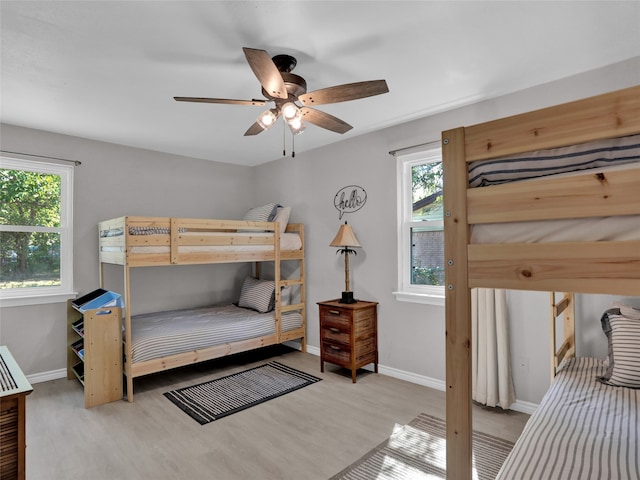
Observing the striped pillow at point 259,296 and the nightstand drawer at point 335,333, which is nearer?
the nightstand drawer at point 335,333

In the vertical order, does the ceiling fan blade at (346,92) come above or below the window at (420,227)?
above

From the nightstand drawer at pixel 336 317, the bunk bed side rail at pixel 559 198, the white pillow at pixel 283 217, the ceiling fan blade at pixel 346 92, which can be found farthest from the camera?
the white pillow at pixel 283 217

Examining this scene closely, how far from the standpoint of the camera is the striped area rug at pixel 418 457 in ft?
6.26

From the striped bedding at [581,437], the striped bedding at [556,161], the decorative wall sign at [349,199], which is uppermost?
the decorative wall sign at [349,199]

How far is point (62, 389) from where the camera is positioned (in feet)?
10.3

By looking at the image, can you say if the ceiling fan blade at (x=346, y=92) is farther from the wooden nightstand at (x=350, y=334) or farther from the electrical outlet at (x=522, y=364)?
the electrical outlet at (x=522, y=364)

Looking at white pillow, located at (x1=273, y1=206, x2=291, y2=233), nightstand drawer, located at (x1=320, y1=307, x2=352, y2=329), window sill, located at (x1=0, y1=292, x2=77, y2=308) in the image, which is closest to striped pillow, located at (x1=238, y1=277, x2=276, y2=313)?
white pillow, located at (x1=273, y1=206, x2=291, y2=233)

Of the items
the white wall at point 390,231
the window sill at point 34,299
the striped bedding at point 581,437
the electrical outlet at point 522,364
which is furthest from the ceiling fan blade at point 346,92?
the window sill at point 34,299

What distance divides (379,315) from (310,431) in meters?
1.41

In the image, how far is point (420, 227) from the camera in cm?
328

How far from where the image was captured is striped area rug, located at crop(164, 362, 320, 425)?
269 cm

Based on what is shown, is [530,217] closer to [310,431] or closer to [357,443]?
[357,443]

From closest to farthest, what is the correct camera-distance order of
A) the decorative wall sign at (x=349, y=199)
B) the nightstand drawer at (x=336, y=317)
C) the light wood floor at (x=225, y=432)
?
the light wood floor at (x=225, y=432), the nightstand drawer at (x=336, y=317), the decorative wall sign at (x=349, y=199)

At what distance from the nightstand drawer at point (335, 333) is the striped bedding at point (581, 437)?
5.76 feet
